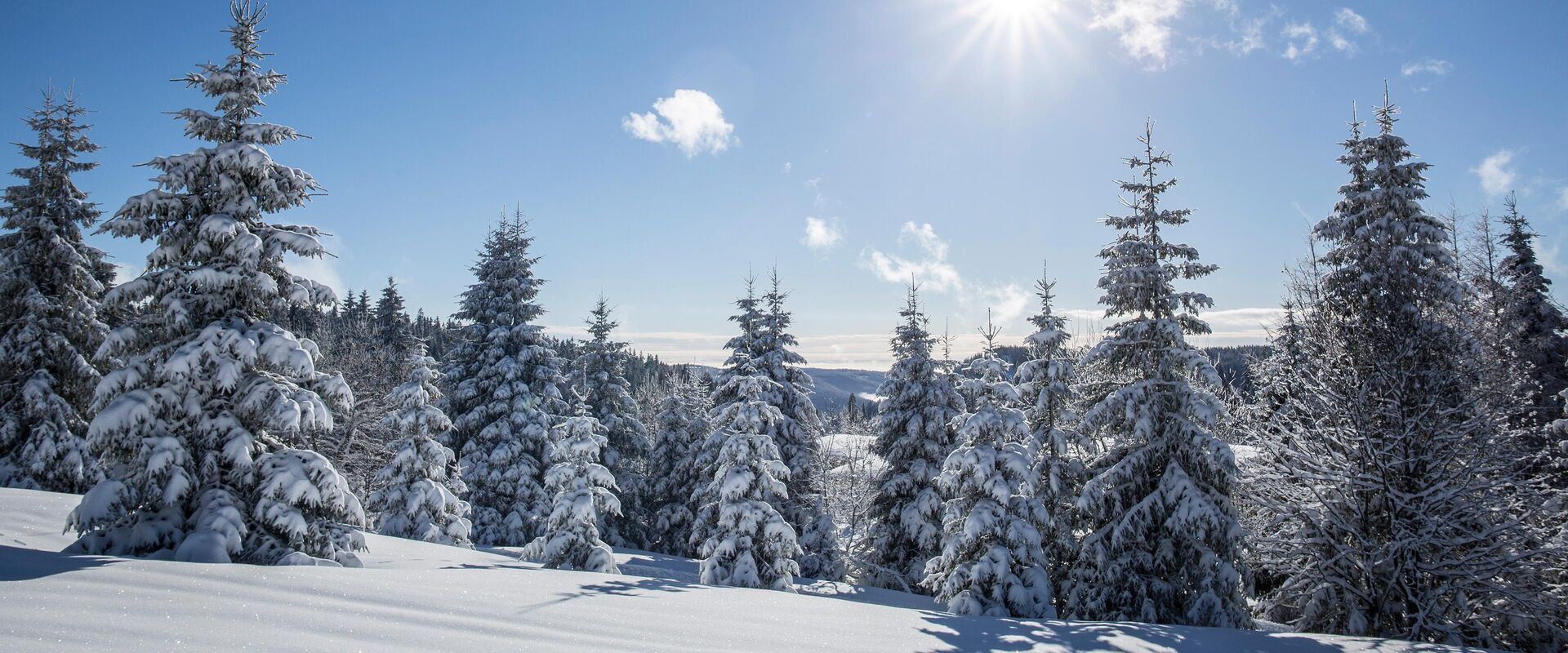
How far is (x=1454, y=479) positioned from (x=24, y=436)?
3338 cm

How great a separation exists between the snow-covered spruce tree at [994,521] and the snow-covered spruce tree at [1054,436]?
1.99 m

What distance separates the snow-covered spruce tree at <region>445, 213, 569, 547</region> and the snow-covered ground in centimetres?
1347

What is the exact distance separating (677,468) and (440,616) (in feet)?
74.4

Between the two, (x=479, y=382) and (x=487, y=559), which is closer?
(x=487, y=559)

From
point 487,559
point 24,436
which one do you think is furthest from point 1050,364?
point 24,436

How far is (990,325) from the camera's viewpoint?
2047cm

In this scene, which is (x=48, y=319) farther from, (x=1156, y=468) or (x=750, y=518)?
(x=1156, y=468)

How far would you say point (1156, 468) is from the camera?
52.3 ft

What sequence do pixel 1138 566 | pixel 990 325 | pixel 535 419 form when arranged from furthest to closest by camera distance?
pixel 535 419 → pixel 990 325 → pixel 1138 566

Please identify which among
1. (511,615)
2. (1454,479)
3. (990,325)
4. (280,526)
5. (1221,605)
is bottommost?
(1221,605)

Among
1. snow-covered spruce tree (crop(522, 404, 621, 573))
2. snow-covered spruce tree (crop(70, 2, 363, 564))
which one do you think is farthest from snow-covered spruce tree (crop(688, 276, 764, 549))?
snow-covered spruce tree (crop(70, 2, 363, 564))

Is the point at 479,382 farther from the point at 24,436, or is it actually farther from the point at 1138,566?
the point at 1138,566

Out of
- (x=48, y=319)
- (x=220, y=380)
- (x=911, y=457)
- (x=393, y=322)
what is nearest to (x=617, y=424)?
(x=911, y=457)

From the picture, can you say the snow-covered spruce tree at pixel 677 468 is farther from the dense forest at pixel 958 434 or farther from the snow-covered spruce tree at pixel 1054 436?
the snow-covered spruce tree at pixel 1054 436
